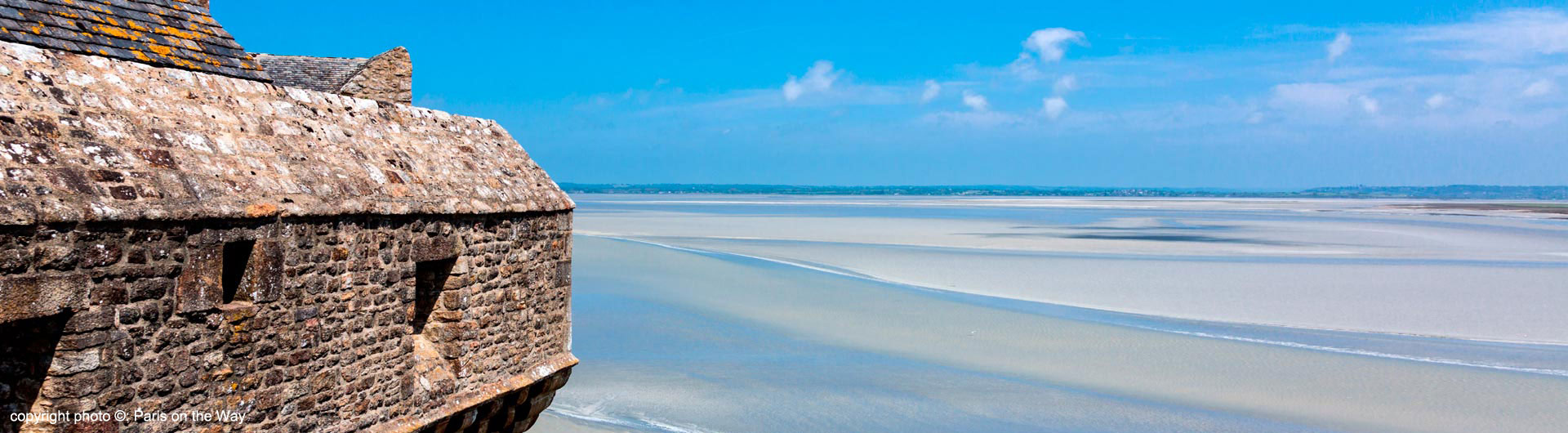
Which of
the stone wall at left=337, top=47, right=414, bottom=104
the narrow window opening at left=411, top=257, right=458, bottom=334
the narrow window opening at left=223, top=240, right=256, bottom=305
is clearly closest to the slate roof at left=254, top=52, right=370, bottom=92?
the stone wall at left=337, top=47, right=414, bottom=104

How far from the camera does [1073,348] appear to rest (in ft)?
50.1

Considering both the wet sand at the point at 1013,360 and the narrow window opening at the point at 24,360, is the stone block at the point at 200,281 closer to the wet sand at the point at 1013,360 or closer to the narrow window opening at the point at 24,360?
the narrow window opening at the point at 24,360

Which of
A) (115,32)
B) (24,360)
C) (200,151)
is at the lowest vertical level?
(24,360)

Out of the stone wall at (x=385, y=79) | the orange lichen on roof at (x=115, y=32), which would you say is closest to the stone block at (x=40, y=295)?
the orange lichen on roof at (x=115, y=32)

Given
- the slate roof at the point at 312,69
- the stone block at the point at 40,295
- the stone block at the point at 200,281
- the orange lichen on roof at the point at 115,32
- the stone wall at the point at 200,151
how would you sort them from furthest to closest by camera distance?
the slate roof at the point at 312,69 < the orange lichen on roof at the point at 115,32 < the stone block at the point at 200,281 < the stone wall at the point at 200,151 < the stone block at the point at 40,295

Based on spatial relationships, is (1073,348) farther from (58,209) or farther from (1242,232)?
(1242,232)

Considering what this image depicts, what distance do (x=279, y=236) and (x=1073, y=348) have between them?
11.9m

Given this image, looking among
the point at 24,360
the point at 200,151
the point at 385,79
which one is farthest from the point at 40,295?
the point at 385,79

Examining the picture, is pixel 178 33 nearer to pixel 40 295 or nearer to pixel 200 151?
pixel 200 151

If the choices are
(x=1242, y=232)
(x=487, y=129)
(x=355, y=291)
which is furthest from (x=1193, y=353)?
(x=1242, y=232)

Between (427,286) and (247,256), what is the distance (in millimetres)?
1839

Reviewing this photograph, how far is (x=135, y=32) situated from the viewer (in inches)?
250

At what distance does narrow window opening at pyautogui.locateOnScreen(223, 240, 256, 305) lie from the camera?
500 centimetres

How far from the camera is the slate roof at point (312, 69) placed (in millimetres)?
12352
